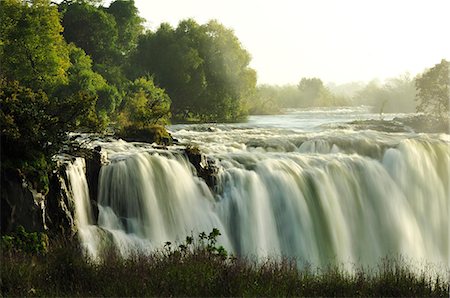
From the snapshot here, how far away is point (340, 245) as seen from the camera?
58.9ft

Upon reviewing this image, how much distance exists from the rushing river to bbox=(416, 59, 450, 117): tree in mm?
19248

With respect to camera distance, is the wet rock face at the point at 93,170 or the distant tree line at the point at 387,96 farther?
the distant tree line at the point at 387,96

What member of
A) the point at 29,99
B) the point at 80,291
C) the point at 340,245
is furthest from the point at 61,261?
the point at 340,245

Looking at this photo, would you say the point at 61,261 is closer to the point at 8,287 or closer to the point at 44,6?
the point at 8,287

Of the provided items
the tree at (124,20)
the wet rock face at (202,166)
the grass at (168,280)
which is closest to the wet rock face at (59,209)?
the grass at (168,280)

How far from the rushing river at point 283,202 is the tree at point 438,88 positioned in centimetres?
1925

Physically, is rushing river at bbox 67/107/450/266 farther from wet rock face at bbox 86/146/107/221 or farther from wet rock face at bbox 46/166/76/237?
wet rock face at bbox 46/166/76/237

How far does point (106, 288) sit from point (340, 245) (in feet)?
35.4

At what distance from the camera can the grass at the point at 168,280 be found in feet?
28.5

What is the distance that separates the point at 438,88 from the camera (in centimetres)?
4184

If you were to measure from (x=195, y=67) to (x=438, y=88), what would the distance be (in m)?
21.4

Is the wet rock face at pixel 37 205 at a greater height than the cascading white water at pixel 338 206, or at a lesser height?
greater

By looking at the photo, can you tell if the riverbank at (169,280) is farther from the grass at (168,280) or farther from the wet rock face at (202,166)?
the wet rock face at (202,166)

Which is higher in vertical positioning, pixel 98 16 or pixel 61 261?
pixel 98 16
